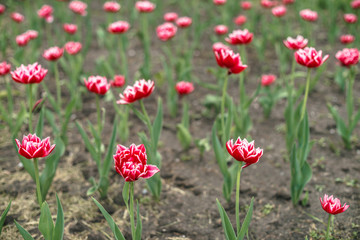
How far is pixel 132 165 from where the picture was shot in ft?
5.07

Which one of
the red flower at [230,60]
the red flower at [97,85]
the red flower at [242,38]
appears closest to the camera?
the red flower at [230,60]

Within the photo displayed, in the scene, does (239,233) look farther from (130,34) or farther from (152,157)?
(130,34)

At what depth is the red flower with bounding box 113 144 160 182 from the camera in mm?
1533

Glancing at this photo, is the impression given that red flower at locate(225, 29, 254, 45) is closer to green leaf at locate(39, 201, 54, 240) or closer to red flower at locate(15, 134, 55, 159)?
red flower at locate(15, 134, 55, 159)

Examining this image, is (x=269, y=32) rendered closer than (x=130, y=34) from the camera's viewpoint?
Yes

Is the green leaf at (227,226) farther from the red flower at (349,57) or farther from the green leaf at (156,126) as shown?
the red flower at (349,57)

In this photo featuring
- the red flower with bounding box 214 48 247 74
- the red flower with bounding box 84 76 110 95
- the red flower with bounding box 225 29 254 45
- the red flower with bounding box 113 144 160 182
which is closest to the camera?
the red flower with bounding box 113 144 160 182

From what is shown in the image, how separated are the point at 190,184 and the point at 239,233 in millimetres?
905

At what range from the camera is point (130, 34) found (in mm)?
5020

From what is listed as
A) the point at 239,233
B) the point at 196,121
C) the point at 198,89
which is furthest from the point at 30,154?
the point at 198,89

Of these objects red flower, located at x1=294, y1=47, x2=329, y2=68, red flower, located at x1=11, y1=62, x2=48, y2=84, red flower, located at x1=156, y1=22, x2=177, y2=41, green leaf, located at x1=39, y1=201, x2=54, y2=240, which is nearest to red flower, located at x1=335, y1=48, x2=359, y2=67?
red flower, located at x1=294, y1=47, x2=329, y2=68

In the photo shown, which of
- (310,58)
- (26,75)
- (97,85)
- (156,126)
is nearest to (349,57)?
(310,58)

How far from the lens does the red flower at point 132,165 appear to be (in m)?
1.53

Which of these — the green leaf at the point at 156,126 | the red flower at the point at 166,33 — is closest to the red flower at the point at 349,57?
the green leaf at the point at 156,126
